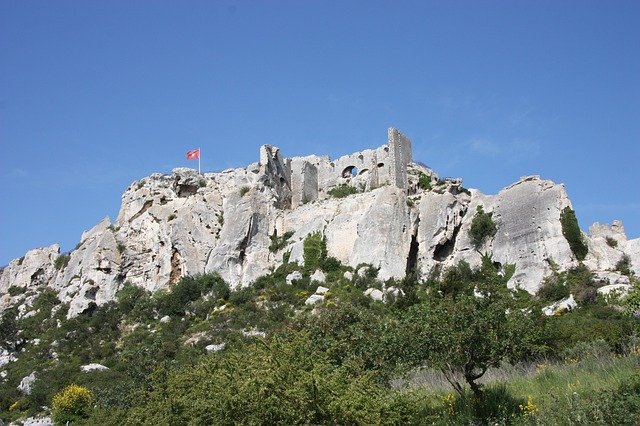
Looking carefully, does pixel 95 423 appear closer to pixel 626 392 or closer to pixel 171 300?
pixel 626 392

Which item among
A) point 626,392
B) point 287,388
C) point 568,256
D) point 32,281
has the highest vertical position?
point 32,281

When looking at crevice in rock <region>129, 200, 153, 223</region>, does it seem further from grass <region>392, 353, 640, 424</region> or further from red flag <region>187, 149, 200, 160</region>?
grass <region>392, 353, 640, 424</region>

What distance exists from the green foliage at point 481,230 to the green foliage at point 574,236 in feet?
16.5

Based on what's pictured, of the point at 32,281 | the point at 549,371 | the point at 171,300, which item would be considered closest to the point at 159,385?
the point at 549,371

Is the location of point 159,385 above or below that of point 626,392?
above

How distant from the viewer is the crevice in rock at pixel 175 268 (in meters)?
52.1

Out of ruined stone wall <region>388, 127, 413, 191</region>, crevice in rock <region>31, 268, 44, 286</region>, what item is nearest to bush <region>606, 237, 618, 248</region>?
ruined stone wall <region>388, 127, 413, 191</region>

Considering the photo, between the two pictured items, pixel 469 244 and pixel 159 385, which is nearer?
pixel 159 385

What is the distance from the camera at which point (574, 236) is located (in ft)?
143

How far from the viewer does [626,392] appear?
1620cm

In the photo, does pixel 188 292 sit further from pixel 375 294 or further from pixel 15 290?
pixel 15 290

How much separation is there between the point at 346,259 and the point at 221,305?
943cm

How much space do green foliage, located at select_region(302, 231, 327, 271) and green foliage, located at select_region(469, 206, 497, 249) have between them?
1072 cm

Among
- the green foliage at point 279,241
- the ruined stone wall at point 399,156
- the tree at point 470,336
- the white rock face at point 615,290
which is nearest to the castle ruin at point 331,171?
the ruined stone wall at point 399,156
